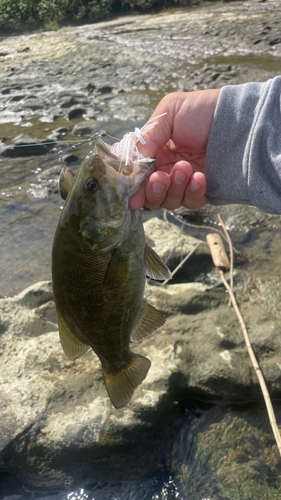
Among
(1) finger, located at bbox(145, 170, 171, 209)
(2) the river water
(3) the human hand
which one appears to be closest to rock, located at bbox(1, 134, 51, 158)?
(2) the river water

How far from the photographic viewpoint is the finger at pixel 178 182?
253cm

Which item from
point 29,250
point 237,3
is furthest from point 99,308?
point 237,3

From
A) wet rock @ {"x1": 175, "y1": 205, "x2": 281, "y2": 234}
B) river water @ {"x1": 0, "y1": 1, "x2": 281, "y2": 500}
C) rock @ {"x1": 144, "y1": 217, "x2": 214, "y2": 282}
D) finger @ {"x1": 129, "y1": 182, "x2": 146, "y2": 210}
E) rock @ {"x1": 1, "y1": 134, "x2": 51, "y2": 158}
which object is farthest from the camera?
rock @ {"x1": 1, "y1": 134, "x2": 51, "y2": 158}

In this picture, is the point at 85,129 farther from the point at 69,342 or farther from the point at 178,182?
the point at 69,342

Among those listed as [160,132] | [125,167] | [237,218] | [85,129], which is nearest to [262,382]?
[160,132]

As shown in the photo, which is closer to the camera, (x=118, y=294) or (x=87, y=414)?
(x=118, y=294)

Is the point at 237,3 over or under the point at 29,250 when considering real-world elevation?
over

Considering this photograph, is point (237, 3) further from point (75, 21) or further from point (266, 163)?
point (266, 163)

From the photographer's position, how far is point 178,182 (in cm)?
257

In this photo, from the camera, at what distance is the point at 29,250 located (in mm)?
7074

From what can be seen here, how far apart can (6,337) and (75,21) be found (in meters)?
31.0

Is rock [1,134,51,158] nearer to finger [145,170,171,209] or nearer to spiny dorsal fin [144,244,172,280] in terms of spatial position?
finger [145,170,171,209]

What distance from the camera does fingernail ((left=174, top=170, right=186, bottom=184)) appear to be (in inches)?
99.5

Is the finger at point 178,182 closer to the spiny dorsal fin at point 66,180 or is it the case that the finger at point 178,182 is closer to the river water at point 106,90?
the spiny dorsal fin at point 66,180
